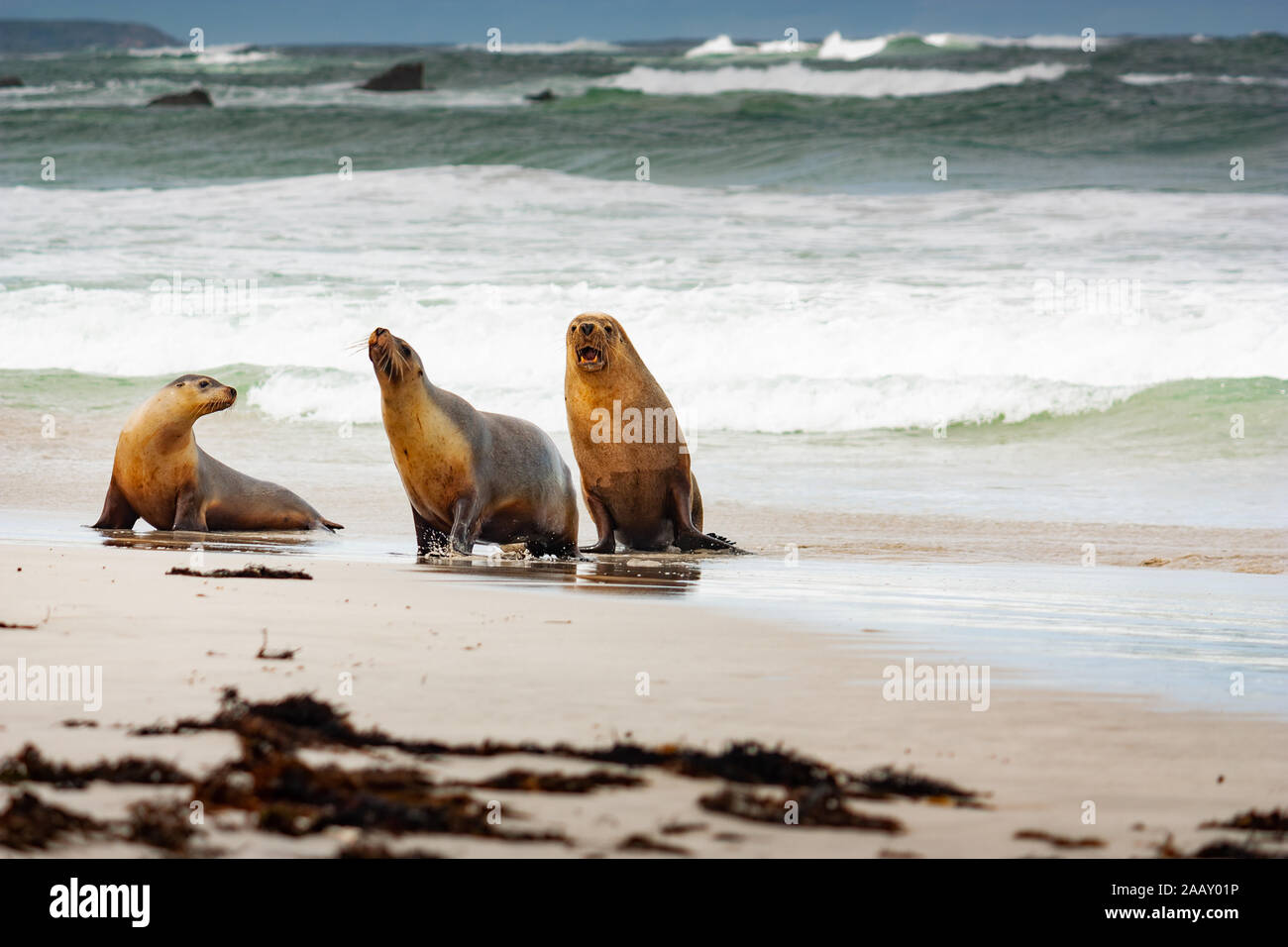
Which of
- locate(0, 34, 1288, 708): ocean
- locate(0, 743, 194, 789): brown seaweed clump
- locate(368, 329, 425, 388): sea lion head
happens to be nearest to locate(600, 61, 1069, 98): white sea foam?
locate(0, 34, 1288, 708): ocean

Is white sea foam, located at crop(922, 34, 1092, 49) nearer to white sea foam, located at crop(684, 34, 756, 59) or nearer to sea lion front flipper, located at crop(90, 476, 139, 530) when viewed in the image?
white sea foam, located at crop(684, 34, 756, 59)

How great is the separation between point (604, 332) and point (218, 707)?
5.28 meters

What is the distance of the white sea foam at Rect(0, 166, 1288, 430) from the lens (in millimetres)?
15305

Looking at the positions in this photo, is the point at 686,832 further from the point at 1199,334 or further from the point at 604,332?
the point at 1199,334

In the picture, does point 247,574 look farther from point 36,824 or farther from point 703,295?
point 703,295

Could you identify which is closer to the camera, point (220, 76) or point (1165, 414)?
point (1165, 414)

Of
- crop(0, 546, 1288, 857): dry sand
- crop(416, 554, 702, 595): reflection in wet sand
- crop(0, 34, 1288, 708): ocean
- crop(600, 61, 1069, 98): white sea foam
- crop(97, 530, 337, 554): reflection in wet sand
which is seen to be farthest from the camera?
crop(600, 61, 1069, 98): white sea foam

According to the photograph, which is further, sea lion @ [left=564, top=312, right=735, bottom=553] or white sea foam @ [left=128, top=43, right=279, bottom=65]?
white sea foam @ [left=128, top=43, right=279, bottom=65]

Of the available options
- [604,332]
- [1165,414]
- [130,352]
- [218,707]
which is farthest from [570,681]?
[130,352]

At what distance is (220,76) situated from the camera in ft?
171

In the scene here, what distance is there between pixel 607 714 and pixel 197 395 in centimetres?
584

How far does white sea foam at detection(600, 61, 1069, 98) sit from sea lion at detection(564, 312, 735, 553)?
30.9 m

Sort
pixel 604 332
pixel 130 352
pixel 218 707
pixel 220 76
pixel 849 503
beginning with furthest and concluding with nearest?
pixel 220 76, pixel 130 352, pixel 849 503, pixel 604 332, pixel 218 707

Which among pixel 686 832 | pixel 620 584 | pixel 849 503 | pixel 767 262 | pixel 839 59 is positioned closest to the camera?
pixel 686 832
